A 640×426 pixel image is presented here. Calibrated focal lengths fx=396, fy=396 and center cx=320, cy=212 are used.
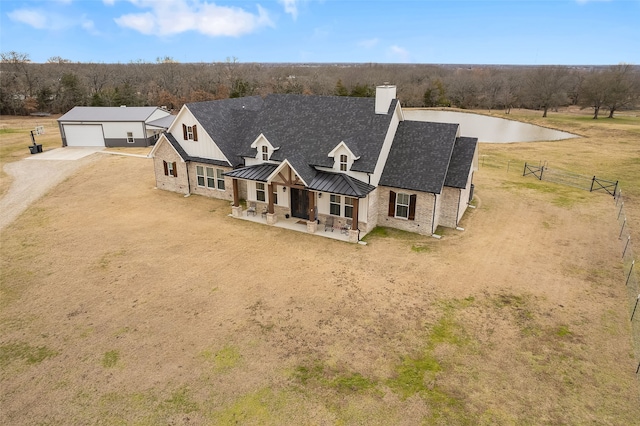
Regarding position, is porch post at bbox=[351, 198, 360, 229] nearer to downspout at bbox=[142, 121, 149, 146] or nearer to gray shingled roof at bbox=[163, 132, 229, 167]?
gray shingled roof at bbox=[163, 132, 229, 167]

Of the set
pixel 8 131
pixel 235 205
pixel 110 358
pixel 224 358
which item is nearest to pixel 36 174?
pixel 235 205

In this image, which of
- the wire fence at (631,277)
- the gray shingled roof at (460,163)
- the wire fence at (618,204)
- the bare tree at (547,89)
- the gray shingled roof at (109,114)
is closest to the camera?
the wire fence at (631,277)

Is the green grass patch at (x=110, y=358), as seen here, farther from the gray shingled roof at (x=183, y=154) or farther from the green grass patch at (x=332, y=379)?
the gray shingled roof at (x=183, y=154)

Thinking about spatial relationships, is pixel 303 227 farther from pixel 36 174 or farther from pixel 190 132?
pixel 36 174

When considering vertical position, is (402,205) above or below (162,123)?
below

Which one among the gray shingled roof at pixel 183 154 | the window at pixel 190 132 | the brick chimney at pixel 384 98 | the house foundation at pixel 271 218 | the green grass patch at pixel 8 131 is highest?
the brick chimney at pixel 384 98

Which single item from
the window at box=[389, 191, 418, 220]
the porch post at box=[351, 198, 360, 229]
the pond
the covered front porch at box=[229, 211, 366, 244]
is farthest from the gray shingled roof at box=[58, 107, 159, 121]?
the pond

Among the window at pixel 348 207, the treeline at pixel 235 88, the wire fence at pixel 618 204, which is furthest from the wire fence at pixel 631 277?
the treeline at pixel 235 88
